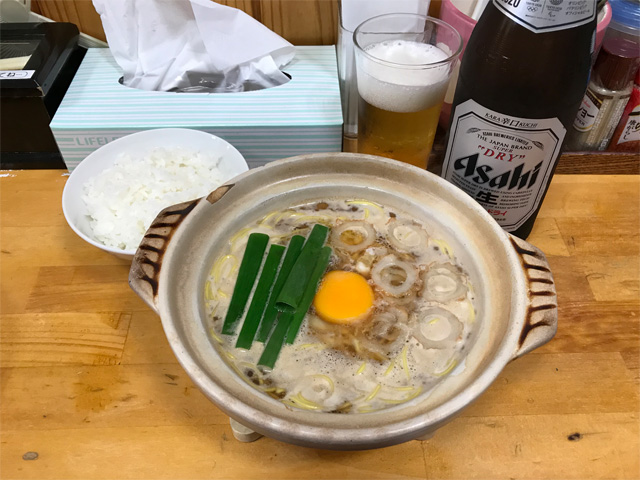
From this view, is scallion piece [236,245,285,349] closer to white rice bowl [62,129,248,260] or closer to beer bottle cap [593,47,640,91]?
white rice bowl [62,129,248,260]

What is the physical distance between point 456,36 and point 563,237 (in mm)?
582

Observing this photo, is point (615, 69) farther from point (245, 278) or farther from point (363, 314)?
point (245, 278)

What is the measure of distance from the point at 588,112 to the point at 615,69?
13 cm

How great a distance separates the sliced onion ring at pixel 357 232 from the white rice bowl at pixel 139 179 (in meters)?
0.34

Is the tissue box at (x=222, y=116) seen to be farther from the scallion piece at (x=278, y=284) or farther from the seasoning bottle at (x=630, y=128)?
the seasoning bottle at (x=630, y=128)

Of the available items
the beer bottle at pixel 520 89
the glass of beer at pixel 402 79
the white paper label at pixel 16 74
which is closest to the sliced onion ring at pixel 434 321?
the beer bottle at pixel 520 89

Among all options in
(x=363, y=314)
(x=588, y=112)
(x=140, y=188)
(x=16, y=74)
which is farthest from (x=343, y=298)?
(x=16, y=74)

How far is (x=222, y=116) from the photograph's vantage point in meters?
1.33

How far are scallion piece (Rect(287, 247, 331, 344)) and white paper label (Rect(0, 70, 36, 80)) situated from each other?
0.94 metres

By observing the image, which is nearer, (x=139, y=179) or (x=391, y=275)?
(x=391, y=275)

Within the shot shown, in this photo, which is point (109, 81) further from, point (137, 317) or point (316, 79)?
point (137, 317)

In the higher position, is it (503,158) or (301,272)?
(503,158)

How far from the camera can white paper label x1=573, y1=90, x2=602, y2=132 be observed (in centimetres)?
129

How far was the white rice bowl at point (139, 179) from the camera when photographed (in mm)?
1185
